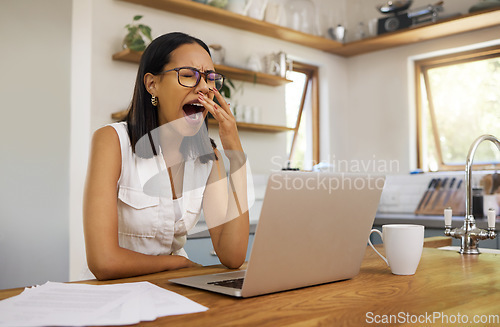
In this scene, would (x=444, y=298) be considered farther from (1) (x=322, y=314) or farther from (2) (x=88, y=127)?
(2) (x=88, y=127)

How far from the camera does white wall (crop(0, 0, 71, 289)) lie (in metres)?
2.96

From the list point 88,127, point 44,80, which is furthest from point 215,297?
point 44,80

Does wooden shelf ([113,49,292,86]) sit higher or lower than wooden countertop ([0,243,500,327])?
higher

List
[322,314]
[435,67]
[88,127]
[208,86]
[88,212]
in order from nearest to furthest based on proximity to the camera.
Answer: [322,314] < [88,212] < [208,86] < [88,127] < [435,67]

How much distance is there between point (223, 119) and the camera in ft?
4.51

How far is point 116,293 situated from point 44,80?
2.67 meters

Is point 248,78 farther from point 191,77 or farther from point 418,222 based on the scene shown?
point 191,77

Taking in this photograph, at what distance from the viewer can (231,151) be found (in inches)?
55.6

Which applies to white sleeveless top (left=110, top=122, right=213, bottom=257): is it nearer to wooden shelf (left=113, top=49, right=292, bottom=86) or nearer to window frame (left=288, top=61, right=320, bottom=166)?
wooden shelf (left=113, top=49, right=292, bottom=86)

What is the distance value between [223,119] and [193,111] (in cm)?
13

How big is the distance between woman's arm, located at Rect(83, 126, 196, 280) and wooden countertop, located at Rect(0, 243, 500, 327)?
7 cm

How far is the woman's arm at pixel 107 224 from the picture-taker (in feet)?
3.62

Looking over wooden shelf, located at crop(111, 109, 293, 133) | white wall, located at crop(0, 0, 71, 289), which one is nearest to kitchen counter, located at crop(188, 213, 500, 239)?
wooden shelf, located at crop(111, 109, 293, 133)

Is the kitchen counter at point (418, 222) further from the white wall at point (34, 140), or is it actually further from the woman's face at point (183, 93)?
the white wall at point (34, 140)
